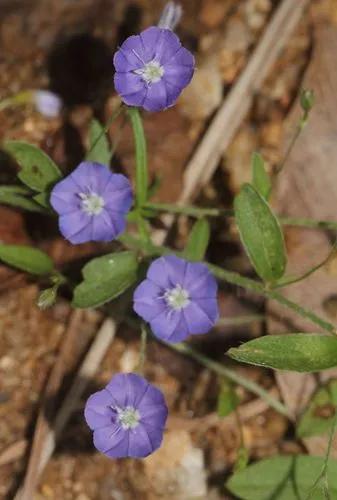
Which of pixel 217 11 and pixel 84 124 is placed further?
pixel 217 11

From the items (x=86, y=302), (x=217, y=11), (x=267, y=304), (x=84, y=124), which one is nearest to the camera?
(x=86, y=302)

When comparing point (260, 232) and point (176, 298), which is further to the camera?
point (176, 298)

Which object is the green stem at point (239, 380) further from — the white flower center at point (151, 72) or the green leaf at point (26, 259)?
the white flower center at point (151, 72)

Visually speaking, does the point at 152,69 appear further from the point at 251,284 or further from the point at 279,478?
the point at 279,478

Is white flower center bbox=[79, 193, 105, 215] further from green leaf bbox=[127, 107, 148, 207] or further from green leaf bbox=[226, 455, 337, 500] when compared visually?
green leaf bbox=[226, 455, 337, 500]

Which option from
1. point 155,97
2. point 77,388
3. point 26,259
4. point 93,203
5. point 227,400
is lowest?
point 77,388

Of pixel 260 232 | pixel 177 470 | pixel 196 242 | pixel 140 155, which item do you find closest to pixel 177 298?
pixel 196 242

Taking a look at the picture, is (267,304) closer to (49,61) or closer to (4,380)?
(4,380)

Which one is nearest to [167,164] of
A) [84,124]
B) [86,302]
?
[84,124]
